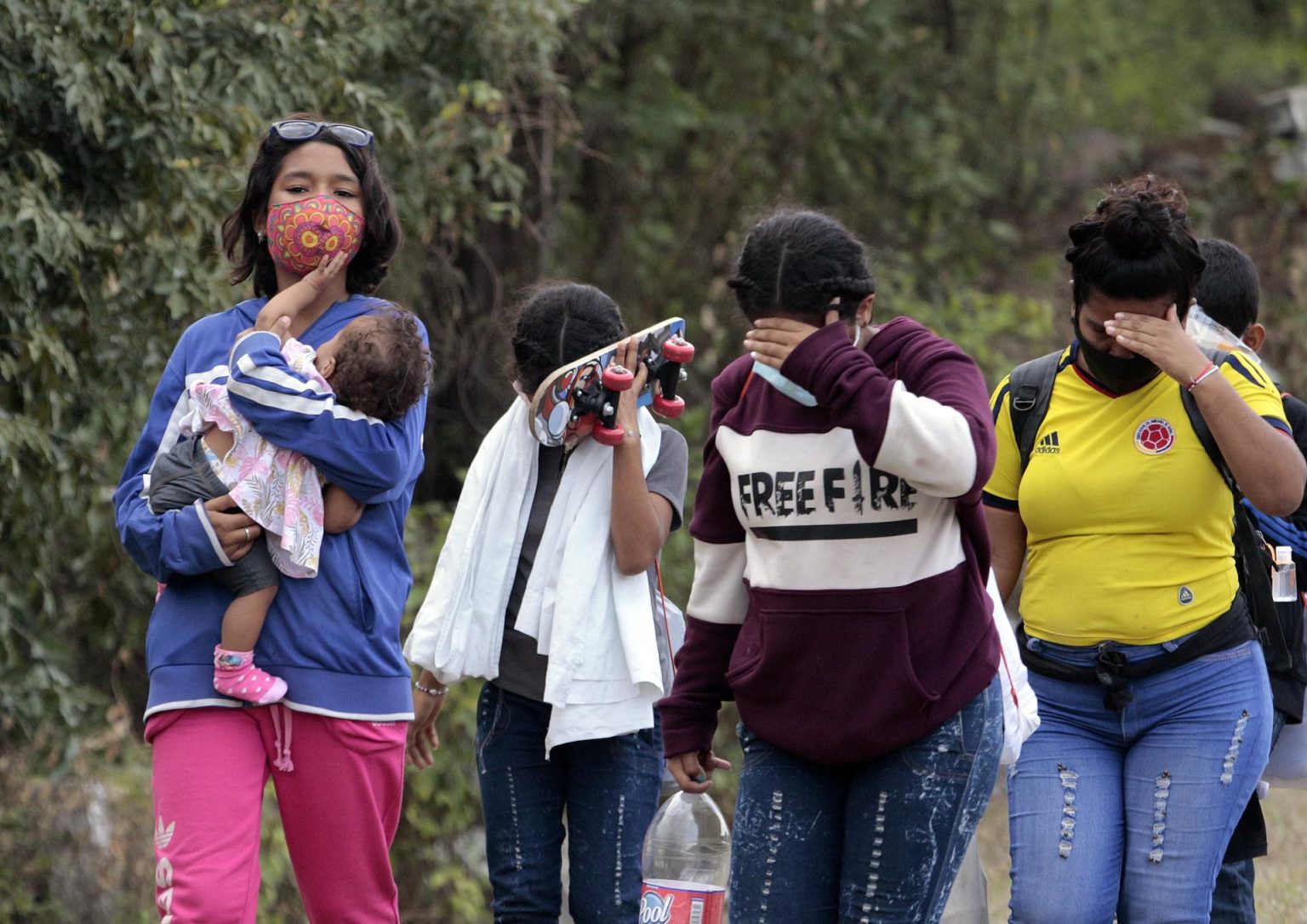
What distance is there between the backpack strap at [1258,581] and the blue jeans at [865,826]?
3.23 ft

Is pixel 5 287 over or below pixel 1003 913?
over

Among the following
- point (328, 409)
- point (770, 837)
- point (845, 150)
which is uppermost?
point (845, 150)

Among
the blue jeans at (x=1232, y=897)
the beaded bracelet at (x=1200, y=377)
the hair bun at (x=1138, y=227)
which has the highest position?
the hair bun at (x=1138, y=227)

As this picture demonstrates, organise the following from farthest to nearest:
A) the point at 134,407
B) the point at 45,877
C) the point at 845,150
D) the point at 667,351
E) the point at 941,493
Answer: the point at 845,150, the point at 45,877, the point at 134,407, the point at 667,351, the point at 941,493

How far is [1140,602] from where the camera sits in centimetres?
345

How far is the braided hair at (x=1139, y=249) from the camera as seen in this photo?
11.0ft

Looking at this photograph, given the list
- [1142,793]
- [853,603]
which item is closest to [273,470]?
[853,603]

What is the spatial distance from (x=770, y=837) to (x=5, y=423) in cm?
302

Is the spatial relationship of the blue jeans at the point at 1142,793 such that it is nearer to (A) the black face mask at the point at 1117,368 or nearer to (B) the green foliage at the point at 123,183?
(A) the black face mask at the point at 1117,368

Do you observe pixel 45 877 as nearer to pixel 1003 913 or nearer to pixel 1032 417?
pixel 1003 913

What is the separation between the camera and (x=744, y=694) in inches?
119

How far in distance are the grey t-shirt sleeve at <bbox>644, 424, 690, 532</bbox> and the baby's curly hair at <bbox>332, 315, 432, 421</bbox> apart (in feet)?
2.24

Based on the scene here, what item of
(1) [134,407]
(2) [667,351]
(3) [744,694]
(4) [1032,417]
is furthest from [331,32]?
(3) [744,694]

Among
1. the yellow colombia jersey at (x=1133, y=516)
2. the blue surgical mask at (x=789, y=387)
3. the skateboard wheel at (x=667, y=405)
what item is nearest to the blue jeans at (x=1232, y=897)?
the yellow colombia jersey at (x=1133, y=516)
